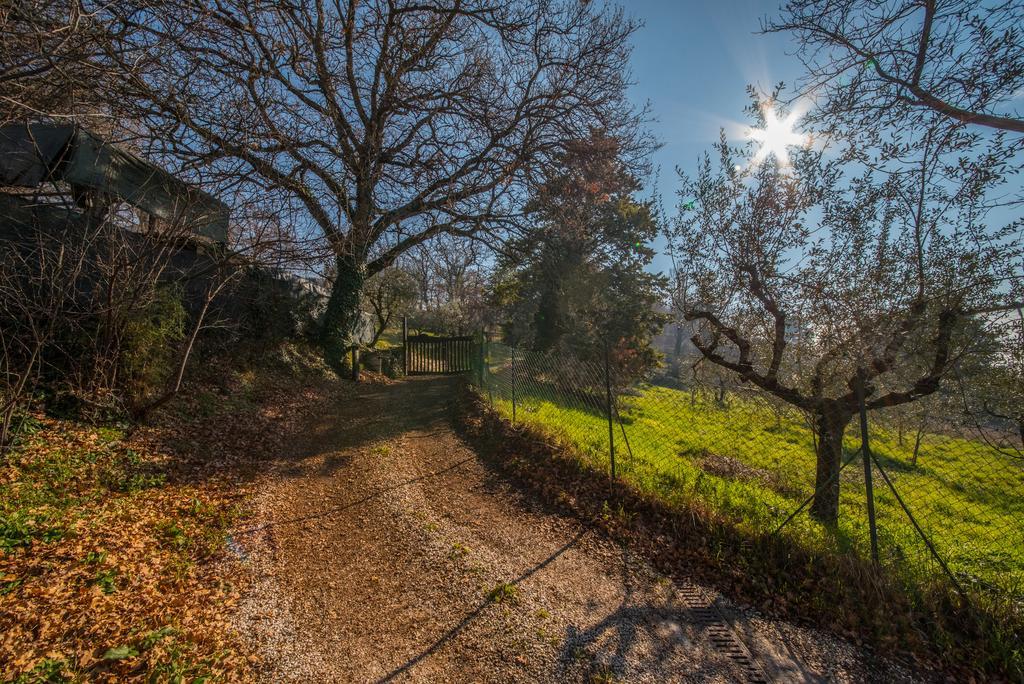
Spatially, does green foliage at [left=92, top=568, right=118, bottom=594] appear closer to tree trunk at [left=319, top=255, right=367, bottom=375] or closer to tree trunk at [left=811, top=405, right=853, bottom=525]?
tree trunk at [left=811, top=405, right=853, bottom=525]

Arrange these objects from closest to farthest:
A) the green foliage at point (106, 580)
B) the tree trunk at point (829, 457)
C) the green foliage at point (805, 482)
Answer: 1. the green foliage at point (106, 580)
2. the green foliage at point (805, 482)
3. the tree trunk at point (829, 457)

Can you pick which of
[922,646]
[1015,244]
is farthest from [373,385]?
[1015,244]

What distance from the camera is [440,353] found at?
57.1 feet

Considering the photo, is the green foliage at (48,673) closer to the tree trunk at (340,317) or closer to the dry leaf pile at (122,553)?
the dry leaf pile at (122,553)

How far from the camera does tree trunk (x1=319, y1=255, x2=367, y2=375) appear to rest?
1305cm

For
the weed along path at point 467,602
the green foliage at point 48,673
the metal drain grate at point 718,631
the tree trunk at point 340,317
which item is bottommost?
the metal drain grate at point 718,631

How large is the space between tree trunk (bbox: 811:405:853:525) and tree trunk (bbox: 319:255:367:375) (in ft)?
40.8

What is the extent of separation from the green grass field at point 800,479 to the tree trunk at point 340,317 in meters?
6.53

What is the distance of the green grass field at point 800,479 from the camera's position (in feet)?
14.2

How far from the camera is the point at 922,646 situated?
3.14m

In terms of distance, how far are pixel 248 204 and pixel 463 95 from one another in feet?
Answer: 19.5

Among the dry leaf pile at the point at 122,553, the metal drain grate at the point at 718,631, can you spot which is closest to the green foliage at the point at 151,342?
the dry leaf pile at the point at 122,553

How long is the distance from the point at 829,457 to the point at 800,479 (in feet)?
6.46

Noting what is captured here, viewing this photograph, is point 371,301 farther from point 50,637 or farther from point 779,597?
point 779,597
